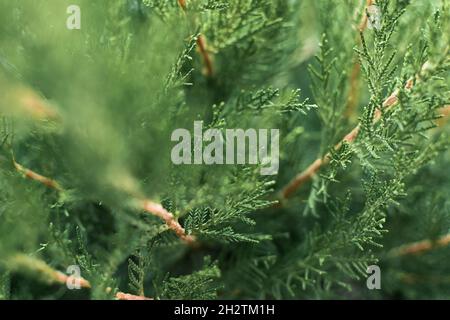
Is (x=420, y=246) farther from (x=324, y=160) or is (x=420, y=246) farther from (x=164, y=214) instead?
(x=164, y=214)

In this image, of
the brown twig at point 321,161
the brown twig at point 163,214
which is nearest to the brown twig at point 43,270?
the brown twig at point 163,214

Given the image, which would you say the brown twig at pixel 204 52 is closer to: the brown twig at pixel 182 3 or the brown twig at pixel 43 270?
the brown twig at pixel 182 3

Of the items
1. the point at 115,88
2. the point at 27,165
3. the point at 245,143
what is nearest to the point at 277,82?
the point at 245,143

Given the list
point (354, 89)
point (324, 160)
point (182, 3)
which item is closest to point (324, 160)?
point (324, 160)

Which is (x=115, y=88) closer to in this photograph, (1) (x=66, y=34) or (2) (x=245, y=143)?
(1) (x=66, y=34)

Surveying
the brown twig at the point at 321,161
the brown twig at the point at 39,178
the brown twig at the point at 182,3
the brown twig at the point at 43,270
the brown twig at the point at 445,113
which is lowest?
the brown twig at the point at 43,270

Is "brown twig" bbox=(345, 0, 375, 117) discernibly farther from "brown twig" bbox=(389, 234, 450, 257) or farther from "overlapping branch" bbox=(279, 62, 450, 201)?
"brown twig" bbox=(389, 234, 450, 257)
